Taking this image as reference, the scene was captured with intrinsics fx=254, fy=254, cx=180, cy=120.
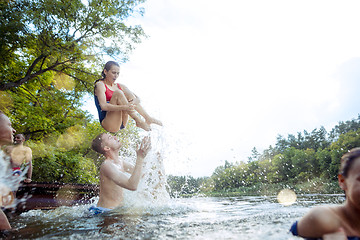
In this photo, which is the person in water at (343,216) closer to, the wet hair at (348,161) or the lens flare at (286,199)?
the wet hair at (348,161)

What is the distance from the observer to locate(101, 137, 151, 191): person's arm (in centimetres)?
347

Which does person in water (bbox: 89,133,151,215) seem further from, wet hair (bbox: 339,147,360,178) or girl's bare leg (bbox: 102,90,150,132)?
wet hair (bbox: 339,147,360,178)

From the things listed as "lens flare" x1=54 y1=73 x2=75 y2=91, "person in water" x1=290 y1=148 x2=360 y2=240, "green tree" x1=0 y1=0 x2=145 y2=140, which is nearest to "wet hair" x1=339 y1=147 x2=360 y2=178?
"person in water" x1=290 y1=148 x2=360 y2=240

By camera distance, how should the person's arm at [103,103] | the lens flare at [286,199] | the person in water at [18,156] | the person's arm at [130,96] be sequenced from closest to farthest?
the person's arm at [103,103]
the person's arm at [130,96]
the lens flare at [286,199]
the person in water at [18,156]

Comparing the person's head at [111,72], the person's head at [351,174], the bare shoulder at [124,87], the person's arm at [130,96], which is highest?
the person's head at [111,72]

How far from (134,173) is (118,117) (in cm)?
128

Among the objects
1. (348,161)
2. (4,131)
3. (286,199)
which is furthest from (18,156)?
(286,199)

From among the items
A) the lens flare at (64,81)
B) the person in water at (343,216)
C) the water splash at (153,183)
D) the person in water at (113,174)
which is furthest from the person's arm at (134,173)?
the lens flare at (64,81)

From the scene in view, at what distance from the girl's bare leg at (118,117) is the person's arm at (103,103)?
15 centimetres

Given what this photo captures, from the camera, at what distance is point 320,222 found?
147 centimetres

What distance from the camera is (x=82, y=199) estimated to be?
27.5ft

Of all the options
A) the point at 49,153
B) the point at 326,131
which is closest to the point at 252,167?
the point at 326,131

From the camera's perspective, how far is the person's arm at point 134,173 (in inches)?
137

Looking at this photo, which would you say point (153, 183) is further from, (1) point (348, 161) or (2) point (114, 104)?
(1) point (348, 161)
